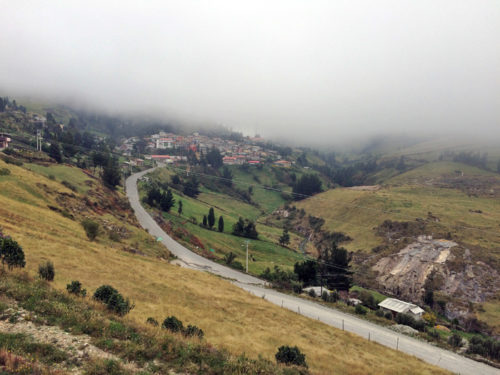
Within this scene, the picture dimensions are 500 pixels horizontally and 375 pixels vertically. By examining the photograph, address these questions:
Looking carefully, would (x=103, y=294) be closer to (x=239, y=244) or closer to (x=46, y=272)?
(x=46, y=272)

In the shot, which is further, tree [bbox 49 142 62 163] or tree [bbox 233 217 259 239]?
tree [bbox 233 217 259 239]

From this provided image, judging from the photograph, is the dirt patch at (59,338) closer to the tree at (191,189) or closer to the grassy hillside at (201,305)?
the grassy hillside at (201,305)

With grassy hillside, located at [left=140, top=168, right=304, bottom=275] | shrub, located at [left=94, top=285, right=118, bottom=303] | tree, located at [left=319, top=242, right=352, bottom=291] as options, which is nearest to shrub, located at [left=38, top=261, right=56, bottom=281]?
shrub, located at [left=94, top=285, right=118, bottom=303]

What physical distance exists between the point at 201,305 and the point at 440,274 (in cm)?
6732

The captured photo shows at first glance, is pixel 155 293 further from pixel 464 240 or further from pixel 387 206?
pixel 387 206

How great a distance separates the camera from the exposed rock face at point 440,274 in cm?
6128

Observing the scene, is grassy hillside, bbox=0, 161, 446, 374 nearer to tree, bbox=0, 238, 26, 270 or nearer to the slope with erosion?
tree, bbox=0, 238, 26, 270

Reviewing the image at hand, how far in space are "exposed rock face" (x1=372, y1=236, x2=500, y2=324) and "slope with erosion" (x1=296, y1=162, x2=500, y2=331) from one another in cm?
43

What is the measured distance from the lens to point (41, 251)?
2727 centimetres

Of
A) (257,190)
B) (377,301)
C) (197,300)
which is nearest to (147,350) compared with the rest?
(197,300)

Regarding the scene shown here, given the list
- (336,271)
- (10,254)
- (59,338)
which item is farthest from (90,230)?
(336,271)

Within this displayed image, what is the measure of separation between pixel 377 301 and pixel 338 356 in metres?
42.9

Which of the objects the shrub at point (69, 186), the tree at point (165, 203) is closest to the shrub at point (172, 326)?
the shrub at point (69, 186)

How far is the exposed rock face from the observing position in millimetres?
61281
